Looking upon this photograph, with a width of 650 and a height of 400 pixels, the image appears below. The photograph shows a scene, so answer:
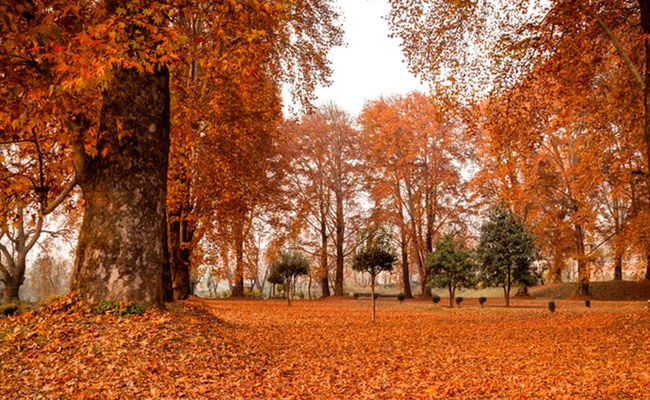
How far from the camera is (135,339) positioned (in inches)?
220

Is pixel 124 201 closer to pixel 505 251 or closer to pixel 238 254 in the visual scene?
pixel 238 254

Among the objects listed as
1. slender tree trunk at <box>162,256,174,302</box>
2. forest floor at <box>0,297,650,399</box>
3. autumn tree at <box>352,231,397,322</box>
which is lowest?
forest floor at <box>0,297,650,399</box>

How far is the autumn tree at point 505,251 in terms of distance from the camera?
21.4m

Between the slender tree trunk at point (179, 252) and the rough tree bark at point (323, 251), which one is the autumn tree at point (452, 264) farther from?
the slender tree trunk at point (179, 252)

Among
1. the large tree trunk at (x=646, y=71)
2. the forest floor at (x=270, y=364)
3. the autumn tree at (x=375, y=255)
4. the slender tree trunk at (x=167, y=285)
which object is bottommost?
the forest floor at (x=270, y=364)

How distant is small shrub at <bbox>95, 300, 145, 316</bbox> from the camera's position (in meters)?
6.27

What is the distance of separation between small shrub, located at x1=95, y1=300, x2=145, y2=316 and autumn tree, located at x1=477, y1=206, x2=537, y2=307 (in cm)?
1886

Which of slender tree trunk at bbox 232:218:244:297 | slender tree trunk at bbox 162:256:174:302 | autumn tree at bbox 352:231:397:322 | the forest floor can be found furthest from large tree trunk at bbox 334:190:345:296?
the forest floor

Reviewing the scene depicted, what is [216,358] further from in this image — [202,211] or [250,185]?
[202,211]

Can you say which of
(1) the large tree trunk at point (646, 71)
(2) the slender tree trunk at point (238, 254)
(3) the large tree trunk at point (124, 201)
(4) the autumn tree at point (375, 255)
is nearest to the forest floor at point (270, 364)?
(3) the large tree trunk at point (124, 201)

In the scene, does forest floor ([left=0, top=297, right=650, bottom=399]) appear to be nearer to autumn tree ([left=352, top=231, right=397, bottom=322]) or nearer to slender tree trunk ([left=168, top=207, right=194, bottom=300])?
autumn tree ([left=352, top=231, right=397, bottom=322])

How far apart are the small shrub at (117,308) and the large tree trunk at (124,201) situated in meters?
0.09

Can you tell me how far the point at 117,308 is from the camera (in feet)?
20.8

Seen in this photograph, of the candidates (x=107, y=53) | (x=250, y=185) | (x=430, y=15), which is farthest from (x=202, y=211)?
(x=107, y=53)
